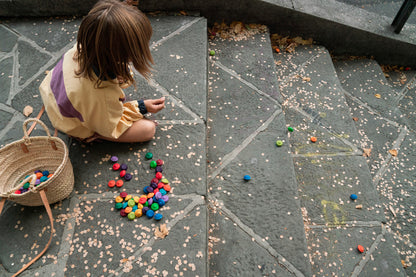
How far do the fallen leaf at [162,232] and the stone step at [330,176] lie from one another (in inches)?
35.0

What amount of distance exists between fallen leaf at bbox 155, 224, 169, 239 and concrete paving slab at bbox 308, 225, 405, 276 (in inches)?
35.3

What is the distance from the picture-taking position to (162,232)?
1.50m

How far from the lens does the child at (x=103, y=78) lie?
1.28 m

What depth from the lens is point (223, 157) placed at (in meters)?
1.92

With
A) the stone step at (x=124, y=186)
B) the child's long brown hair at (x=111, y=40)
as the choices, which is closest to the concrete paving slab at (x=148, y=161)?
the stone step at (x=124, y=186)

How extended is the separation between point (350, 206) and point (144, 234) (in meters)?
1.35

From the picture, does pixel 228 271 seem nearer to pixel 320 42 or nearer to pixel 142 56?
pixel 142 56

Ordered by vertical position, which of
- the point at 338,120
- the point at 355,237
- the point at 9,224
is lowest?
the point at 9,224

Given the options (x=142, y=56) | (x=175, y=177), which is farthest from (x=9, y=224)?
(x=142, y=56)

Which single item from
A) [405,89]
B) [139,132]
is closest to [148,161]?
[139,132]

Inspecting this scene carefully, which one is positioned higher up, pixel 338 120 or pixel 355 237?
pixel 338 120

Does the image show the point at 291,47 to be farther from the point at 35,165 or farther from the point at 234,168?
the point at 35,165

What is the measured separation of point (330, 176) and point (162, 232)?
125 cm

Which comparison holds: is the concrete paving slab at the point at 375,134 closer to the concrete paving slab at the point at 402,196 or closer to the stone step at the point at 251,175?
the concrete paving slab at the point at 402,196
